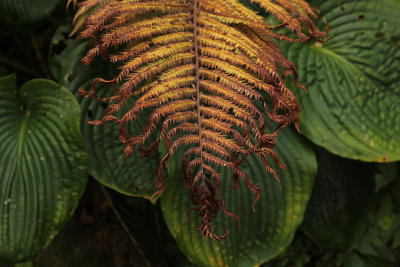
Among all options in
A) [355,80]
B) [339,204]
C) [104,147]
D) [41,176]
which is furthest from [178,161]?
[339,204]

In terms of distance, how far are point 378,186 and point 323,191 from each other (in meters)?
0.21

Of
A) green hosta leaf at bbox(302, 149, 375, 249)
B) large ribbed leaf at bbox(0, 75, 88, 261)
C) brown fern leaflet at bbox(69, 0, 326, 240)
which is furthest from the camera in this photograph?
green hosta leaf at bbox(302, 149, 375, 249)

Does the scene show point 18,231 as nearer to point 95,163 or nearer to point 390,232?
point 95,163

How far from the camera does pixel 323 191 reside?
4.60 ft

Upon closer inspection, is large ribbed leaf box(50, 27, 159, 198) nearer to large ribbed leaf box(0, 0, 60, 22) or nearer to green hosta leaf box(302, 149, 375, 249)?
large ribbed leaf box(0, 0, 60, 22)

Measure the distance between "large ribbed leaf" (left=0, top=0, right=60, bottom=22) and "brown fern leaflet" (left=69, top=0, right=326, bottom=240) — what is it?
419 millimetres

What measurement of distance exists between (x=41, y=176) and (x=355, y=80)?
944mm

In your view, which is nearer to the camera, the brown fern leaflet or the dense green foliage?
the brown fern leaflet

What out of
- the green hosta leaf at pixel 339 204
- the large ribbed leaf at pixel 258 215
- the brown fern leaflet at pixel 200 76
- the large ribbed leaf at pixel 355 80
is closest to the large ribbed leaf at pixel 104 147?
the large ribbed leaf at pixel 258 215

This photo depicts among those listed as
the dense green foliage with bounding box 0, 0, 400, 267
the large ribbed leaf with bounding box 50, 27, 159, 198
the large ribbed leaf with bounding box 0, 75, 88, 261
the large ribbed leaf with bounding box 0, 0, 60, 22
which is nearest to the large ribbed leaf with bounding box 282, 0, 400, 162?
the dense green foliage with bounding box 0, 0, 400, 267

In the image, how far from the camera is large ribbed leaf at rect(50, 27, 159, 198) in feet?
3.49

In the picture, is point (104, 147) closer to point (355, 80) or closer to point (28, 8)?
point (28, 8)

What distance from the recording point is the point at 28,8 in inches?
48.9

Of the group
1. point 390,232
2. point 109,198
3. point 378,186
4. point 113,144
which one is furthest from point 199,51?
point 390,232
